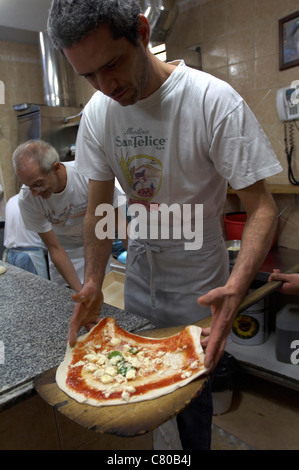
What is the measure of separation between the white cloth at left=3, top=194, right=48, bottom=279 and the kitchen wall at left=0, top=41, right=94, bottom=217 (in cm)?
153

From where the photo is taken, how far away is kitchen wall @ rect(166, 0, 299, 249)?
239 cm

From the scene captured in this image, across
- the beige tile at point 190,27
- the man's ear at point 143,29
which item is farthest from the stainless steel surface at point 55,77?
the man's ear at point 143,29

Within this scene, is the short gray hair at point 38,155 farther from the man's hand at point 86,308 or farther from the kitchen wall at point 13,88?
the kitchen wall at point 13,88

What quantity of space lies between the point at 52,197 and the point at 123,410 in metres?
1.47

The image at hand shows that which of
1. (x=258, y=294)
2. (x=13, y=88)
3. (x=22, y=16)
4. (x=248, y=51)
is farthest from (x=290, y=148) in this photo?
(x=13, y=88)

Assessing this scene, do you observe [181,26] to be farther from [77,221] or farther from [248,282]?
[248,282]

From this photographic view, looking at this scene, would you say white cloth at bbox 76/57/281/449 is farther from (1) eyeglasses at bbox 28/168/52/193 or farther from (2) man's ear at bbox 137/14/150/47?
(1) eyeglasses at bbox 28/168/52/193

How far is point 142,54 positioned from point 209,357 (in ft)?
2.69

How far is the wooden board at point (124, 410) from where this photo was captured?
2.43ft

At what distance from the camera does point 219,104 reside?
3.31 feet

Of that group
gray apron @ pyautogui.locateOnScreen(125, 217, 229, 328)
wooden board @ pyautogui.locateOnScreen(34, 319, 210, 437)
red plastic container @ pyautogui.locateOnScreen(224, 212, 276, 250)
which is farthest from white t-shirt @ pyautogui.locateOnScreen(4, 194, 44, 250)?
wooden board @ pyautogui.locateOnScreen(34, 319, 210, 437)

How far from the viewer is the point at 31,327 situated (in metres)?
1.19

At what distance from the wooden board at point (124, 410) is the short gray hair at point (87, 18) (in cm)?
85
